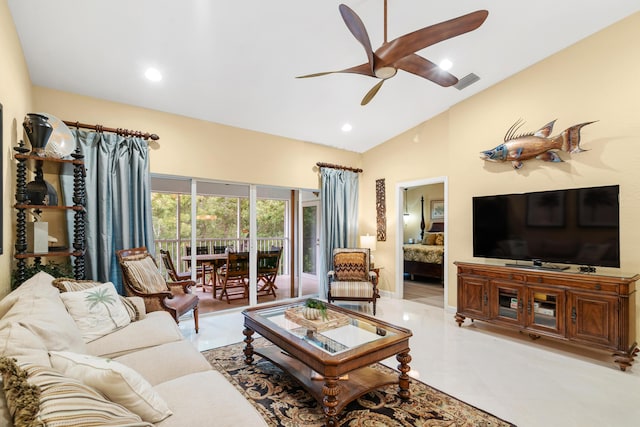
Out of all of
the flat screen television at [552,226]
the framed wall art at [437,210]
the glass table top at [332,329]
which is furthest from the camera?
the framed wall art at [437,210]

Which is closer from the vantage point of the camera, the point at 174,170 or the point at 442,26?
the point at 442,26

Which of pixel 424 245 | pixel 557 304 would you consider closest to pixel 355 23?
pixel 557 304

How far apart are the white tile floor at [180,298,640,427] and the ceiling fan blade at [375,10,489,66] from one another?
2.52 meters

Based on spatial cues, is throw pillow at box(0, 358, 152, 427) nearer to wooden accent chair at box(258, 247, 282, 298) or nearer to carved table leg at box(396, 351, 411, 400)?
carved table leg at box(396, 351, 411, 400)

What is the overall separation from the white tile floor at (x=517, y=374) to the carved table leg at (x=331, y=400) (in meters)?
1.02

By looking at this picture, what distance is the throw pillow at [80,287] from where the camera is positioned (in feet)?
7.26

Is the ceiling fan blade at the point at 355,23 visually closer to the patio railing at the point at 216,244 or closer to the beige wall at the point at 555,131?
the beige wall at the point at 555,131

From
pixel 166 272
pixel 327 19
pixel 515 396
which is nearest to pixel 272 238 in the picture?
pixel 166 272

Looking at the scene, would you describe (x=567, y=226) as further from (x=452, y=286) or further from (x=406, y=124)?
(x=406, y=124)

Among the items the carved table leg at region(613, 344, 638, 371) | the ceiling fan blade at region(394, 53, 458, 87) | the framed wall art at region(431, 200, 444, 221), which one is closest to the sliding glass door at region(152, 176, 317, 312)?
the ceiling fan blade at region(394, 53, 458, 87)

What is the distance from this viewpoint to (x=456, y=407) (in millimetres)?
2182

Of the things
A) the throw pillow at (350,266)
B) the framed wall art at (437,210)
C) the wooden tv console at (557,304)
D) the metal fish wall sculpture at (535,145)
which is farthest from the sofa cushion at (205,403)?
the framed wall art at (437,210)

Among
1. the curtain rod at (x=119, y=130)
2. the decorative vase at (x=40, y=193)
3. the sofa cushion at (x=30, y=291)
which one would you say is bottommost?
the sofa cushion at (x=30, y=291)

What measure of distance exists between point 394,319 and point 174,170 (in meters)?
3.51
